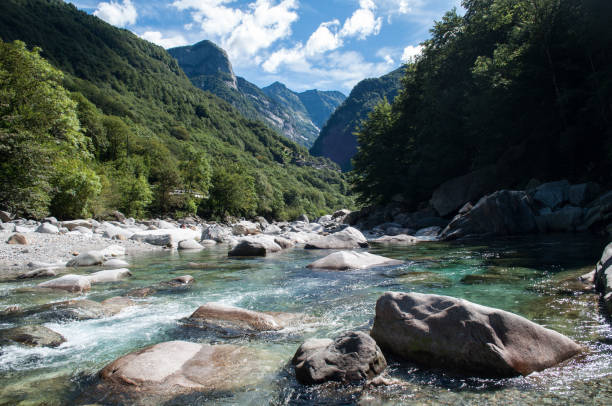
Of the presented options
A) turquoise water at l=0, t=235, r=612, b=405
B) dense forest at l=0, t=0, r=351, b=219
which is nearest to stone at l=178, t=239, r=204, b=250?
dense forest at l=0, t=0, r=351, b=219

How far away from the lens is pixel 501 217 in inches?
706

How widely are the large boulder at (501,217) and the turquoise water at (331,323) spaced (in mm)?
6360

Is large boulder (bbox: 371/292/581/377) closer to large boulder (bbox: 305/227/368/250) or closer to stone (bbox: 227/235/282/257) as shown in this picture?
stone (bbox: 227/235/282/257)

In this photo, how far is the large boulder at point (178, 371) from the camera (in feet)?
10.8

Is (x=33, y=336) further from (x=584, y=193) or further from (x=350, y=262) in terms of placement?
(x=584, y=193)

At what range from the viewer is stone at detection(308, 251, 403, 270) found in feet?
34.8

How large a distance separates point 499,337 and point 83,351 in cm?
497

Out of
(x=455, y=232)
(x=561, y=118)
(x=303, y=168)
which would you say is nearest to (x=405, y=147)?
(x=561, y=118)

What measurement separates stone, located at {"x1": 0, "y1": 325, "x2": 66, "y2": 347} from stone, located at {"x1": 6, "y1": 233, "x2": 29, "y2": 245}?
494 inches

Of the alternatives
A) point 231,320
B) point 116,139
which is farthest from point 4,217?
point 116,139

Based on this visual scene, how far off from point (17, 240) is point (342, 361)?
17.1 meters

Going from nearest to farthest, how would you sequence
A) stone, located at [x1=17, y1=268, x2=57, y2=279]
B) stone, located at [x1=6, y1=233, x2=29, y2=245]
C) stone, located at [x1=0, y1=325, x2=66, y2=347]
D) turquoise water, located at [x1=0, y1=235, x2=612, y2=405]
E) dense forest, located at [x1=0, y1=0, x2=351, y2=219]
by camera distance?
1. turquoise water, located at [x1=0, y1=235, x2=612, y2=405]
2. stone, located at [x1=0, y1=325, x2=66, y2=347]
3. stone, located at [x1=17, y1=268, x2=57, y2=279]
4. stone, located at [x1=6, y1=233, x2=29, y2=245]
5. dense forest, located at [x1=0, y1=0, x2=351, y2=219]

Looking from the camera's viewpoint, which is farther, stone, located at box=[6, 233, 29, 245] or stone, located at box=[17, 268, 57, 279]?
stone, located at box=[6, 233, 29, 245]

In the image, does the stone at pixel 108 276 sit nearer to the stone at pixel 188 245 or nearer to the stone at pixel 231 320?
the stone at pixel 231 320
